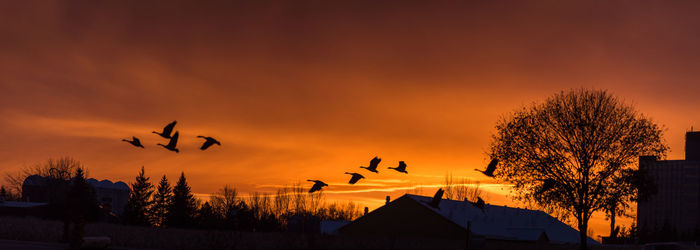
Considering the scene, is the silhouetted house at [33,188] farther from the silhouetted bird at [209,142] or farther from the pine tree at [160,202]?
the silhouetted bird at [209,142]

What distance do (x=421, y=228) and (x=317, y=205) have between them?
6827 centimetres

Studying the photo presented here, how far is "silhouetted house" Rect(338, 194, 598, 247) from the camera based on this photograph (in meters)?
64.1

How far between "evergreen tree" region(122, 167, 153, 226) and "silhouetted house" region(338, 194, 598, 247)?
45444 millimetres

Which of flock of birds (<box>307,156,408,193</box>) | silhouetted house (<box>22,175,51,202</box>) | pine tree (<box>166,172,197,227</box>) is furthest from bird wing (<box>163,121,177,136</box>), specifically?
silhouetted house (<box>22,175,51,202</box>)

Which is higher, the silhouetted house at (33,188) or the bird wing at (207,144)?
the bird wing at (207,144)

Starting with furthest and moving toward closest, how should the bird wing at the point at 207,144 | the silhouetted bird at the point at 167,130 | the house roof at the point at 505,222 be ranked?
the house roof at the point at 505,222 < the bird wing at the point at 207,144 < the silhouetted bird at the point at 167,130

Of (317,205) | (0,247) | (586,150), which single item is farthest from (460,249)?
(317,205)

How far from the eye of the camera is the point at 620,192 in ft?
166

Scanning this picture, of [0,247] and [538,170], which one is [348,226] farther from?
[0,247]

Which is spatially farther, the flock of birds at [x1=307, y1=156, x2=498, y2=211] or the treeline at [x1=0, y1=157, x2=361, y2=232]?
the treeline at [x1=0, y1=157, x2=361, y2=232]

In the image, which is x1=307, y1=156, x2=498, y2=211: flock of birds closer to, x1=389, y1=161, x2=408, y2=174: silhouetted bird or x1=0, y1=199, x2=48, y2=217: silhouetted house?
x1=389, y1=161, x2=408, y2=174: silhouetted bird

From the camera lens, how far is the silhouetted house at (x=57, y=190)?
120 metres

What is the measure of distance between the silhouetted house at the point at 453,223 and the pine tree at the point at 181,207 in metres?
40.8

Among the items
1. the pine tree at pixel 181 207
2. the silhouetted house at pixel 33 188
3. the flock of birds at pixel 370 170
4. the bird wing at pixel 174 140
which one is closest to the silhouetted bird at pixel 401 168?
the flock of birds at pixel 370 170
